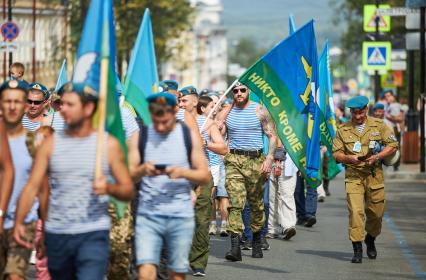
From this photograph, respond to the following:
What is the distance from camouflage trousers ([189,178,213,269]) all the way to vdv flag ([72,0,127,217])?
147 inches

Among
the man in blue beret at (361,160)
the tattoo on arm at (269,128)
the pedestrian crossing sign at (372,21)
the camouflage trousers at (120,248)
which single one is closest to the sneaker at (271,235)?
the tattoo on arm at (269,128)

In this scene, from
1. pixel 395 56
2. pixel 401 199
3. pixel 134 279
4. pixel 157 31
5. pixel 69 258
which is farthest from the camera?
pixel 157 31

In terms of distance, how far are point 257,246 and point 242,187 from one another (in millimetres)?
731

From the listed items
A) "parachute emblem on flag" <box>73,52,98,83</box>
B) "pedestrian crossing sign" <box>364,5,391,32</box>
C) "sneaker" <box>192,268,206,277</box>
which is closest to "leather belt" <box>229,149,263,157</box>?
"sneaker" <box>192,268,206,277</box>

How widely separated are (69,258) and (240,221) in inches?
A: 243

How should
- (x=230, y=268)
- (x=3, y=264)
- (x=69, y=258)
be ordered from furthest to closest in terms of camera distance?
(x=230, y=268) → (x=3, y=264) → (x=69, y=258)

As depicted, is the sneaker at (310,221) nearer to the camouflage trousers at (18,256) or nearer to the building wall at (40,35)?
the camouflage trousers at (18,256)

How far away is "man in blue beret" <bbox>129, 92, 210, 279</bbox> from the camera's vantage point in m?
9.71

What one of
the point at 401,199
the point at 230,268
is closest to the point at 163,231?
the point at 230,268

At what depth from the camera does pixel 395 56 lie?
138 ft

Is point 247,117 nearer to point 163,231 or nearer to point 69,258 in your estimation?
point 163,231

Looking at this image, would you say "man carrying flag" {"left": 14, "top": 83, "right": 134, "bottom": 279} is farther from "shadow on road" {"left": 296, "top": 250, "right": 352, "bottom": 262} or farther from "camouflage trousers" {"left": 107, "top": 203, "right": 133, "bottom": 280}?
"shadow on road" {"left": 296, "top": 250, "right": 352, "bottom": 262}

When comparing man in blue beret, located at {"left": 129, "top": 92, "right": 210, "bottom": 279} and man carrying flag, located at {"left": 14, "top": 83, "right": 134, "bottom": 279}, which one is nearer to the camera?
man carrying flag, located at {"left": 14, "top": 83, "right": 134, "bottom": 279}

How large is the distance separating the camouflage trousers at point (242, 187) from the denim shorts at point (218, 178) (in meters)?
1.91
